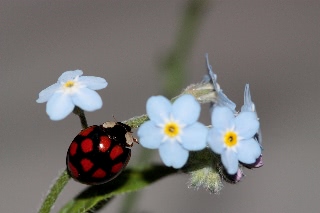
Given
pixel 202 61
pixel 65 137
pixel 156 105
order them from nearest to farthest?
1. pixel 156 105
2. pixel 65 137
3. pixel 202 61

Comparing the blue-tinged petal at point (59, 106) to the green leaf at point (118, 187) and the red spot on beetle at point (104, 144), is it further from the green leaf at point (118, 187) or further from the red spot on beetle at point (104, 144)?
the green leaf at point (118, 187)

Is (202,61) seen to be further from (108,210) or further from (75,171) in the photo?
(75,171)

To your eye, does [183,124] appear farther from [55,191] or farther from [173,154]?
[55,191]

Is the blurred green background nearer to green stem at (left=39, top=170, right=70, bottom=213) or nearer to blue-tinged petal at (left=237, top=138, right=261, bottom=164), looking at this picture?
green stem at (left=39, top=170, right=70, bottom=213)

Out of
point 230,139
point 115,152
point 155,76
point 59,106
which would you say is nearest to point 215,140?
point 230,139

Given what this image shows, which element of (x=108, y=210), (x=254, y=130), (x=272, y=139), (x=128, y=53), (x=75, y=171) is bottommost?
(x=108, y=210)

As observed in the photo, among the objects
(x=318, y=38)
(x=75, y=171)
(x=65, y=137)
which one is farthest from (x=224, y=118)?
(x=318, y=38)

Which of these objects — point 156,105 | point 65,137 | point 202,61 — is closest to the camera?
point 156,105

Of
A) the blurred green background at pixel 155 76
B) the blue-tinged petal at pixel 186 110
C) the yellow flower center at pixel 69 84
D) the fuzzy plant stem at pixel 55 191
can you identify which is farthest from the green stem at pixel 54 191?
the blurred green background at pixel 155 76
